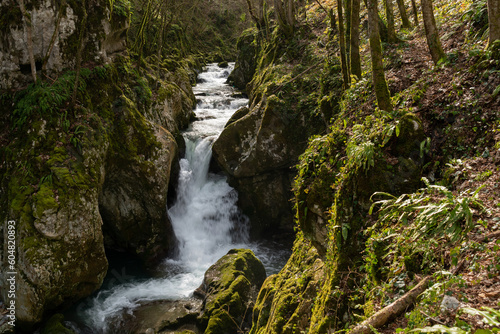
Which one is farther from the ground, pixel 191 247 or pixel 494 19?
pixel 494 19

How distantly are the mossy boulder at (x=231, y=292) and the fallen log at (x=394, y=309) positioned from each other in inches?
213

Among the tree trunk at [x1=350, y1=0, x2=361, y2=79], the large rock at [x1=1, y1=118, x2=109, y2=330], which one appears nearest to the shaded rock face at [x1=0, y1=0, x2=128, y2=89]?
the large rock at [x1=1, y1=118, x2=109, y2=330]

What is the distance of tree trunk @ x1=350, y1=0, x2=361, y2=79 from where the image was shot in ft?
21.3

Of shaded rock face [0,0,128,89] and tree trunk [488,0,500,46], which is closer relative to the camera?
tree trunk [488,0,500,46]

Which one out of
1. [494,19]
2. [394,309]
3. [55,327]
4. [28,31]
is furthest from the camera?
[28,31]

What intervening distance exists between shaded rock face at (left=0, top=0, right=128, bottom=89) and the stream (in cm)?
617

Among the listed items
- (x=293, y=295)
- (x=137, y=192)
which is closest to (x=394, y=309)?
(x=293, y=295)

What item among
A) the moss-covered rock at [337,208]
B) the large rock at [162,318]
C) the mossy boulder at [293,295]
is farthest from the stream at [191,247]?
the moss-covered rock at [337,208]

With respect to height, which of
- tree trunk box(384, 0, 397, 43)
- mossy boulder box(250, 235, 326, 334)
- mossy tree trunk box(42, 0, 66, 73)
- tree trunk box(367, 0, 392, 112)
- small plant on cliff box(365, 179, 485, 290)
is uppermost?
mossy tree trunk box(42, 0, 66, 73)

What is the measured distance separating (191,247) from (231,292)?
4.35m

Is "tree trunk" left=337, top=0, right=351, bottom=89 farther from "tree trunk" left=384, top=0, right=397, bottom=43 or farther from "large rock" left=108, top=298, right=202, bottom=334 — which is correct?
"large rock" left=108, top=298, right=202, bottom=334

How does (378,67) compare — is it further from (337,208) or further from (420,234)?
(420,234)

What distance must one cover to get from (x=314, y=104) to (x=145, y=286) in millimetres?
9397

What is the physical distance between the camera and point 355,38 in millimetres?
7035
